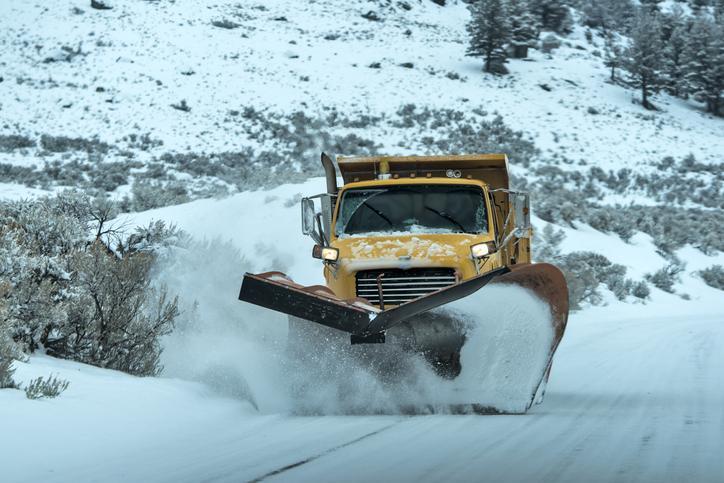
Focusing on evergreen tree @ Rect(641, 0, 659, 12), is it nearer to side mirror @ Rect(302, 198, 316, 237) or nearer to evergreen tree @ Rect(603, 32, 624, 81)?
evergreen tree @ Rect(603, 32, 624, 81)

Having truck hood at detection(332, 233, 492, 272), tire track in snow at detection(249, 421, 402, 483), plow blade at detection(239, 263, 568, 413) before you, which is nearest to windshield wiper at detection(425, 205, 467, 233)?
truck hood at detection(332, 233, 492, 272)

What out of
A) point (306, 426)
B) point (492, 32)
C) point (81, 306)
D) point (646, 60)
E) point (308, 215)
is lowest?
point (646, 60)

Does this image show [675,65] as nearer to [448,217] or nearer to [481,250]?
[448,217]

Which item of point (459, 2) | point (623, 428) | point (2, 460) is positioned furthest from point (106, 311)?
point (459, 2)

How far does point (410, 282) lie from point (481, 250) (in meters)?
0.79

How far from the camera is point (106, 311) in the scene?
8.32m

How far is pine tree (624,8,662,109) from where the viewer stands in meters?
59.1

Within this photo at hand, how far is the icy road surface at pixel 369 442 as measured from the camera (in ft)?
15.5

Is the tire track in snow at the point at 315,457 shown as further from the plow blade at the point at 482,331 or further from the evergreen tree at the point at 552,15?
the evergreen tree at the point at 552,15

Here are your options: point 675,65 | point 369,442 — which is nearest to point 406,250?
point 369,442

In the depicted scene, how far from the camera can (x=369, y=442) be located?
5.65 m

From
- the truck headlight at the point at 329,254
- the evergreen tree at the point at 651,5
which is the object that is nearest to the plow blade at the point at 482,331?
the truck headlight at the point at 329,254

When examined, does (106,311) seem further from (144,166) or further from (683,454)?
(144,166)

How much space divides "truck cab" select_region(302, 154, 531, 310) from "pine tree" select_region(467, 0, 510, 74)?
52.0 metres
